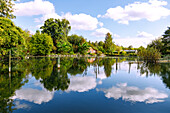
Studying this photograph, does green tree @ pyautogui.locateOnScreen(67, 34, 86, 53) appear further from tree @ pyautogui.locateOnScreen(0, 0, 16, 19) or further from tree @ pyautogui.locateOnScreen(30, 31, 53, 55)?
tree @ pyautogui.locateOnScreen(0, 0, 16, 19)

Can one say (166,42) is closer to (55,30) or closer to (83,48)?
(83,48)

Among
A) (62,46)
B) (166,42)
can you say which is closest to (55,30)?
(62,46)

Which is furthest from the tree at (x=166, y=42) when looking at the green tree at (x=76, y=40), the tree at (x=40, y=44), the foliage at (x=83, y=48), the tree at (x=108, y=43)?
the tree at (x=108, y=43)

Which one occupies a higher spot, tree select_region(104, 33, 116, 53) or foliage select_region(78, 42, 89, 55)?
tree select_region(104, 33, 116, 53)

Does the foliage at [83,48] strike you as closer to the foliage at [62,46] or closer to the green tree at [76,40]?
the green tree at [76,40]

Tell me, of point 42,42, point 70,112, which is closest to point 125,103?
point 70,112

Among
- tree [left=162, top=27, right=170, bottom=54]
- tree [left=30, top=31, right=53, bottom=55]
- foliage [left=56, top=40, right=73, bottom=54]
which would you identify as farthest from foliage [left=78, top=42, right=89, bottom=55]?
tree [left=162, top=27, right=170, bottom=54]

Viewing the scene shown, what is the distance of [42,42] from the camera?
64.9m

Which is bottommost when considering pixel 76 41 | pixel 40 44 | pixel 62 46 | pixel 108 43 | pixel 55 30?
pixel 62 46

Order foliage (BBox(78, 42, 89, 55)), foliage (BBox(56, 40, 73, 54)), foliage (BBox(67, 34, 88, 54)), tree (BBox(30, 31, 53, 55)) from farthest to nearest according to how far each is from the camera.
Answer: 1. foliage (BBox(67, 34, 88, 54))
2. foliage (BBox(78, 42, 89, 55))
3. foliage (BBox(56, 40, 73, 54))
4. tree (BBox(30, 31, 53, 55))

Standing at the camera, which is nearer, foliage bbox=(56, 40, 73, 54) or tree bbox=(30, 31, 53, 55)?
tree bbox=(30, 31, 53, 55)

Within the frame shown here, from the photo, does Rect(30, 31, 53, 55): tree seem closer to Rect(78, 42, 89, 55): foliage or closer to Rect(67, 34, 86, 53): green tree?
Rect(78, 42, 89, 55): foliage

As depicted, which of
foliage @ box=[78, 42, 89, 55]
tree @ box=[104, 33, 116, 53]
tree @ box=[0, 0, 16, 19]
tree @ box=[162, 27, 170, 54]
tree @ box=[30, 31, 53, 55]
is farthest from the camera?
tree @ box=[104, 33, 116, 53]

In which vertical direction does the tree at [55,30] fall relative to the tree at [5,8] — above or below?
above
